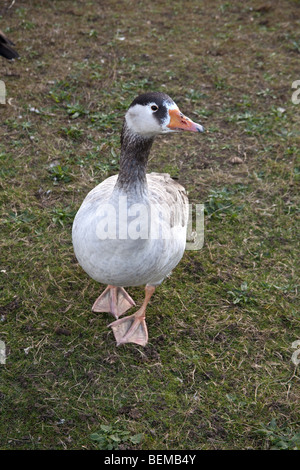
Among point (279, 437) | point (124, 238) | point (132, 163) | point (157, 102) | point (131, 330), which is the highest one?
point (157, 102)

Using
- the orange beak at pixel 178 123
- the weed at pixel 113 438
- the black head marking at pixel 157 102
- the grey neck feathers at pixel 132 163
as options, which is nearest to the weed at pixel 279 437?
the weed at pixel 113 438

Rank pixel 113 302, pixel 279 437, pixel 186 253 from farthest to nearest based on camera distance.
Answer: pixel 186 253, pixel 113 302, pixel 279 437

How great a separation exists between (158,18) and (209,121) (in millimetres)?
3183

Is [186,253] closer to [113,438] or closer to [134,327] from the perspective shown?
[134,327]

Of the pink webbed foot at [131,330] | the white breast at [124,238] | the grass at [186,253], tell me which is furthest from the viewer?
the pink webbed foot at [131,330]

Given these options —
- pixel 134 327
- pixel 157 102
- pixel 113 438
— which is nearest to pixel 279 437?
pixel 113 438

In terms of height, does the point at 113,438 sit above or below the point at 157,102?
below

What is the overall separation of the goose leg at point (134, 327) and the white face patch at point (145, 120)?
1341 millimetres

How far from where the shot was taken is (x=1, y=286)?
12.5ft

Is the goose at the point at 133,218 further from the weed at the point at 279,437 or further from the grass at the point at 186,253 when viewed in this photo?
the weed at the point at 279,437

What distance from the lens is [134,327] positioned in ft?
11.6

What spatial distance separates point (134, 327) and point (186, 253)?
1.07 meters

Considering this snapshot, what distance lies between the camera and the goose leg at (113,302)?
3723mm

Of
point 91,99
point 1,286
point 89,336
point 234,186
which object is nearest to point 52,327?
point 89,336
